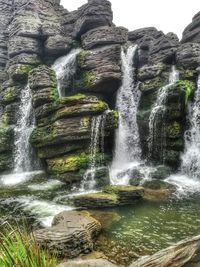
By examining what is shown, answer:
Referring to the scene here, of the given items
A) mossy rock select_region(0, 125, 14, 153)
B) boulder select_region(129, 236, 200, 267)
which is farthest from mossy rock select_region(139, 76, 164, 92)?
boulder select_region(129, 236, 200, 267)

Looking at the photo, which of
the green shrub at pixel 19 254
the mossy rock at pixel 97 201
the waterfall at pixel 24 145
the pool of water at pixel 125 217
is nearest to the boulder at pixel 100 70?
the waterfall at pixel 24 145

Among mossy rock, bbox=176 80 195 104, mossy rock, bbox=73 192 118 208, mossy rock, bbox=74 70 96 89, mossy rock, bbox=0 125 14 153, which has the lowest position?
mossy rock, bbox=73 192 118 208

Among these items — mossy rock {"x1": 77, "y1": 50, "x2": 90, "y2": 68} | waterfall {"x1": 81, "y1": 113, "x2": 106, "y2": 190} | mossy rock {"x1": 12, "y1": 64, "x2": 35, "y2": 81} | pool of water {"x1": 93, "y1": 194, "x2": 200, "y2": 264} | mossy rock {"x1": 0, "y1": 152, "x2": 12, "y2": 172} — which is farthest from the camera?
mossy rock {"x1": 12, "y1": 64, "x2": 35, "y2": 81}

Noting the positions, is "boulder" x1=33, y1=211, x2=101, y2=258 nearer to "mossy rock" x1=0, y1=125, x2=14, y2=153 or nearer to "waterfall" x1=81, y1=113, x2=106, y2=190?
"waterfall" x1=81, y1=113, x2=106, y2=190

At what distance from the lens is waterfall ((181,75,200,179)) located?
78.3 feet

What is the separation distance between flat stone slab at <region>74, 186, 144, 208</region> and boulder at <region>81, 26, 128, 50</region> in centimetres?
2011

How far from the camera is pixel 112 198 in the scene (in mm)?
16703

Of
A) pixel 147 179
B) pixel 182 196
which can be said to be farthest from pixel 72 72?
pixel 182 196

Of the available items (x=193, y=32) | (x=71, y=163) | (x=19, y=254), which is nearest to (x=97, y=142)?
(x=71, y=163)

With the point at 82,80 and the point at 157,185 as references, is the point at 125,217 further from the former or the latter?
the point at 82,80

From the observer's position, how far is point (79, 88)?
102 feet

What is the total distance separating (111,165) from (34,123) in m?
9.39

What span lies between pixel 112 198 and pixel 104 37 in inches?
856

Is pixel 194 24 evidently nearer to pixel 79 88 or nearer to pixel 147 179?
pixel 79 88
